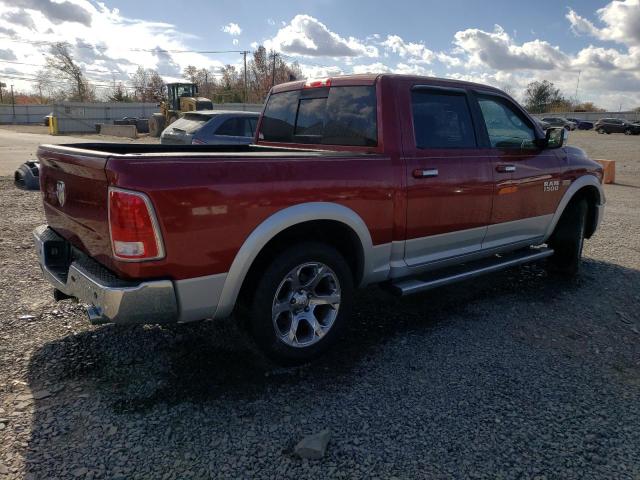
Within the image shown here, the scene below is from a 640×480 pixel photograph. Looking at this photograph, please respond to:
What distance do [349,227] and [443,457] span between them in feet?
5.06

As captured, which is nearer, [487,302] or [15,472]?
[15,472]

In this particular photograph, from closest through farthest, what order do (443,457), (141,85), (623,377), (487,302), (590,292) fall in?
(443,457)
(623,377)
(487,302)
(590,292)
(141,85)

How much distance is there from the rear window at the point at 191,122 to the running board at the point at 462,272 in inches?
305

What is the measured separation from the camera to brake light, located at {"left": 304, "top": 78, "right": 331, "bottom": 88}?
412 centimetres

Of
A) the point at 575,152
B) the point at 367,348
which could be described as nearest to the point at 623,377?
the point at 367,348

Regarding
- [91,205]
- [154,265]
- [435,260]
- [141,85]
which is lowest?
[435,260]

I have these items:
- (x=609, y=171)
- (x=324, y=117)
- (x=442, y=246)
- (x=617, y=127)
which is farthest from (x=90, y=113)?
(x=442, y=246)

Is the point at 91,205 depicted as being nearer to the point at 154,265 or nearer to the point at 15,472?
Answer: the point at 154,265

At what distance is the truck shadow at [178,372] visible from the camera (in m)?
2.70

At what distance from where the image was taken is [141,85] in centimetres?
8169

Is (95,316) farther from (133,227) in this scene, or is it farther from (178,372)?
(178,372)

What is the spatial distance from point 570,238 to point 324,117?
121 inches

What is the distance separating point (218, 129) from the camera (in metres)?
10.5

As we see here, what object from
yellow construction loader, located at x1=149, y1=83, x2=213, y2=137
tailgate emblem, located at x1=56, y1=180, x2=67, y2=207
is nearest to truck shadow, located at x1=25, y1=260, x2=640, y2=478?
tailgate emblem, located at x1=56, y1=180, x2=67, y2=207
